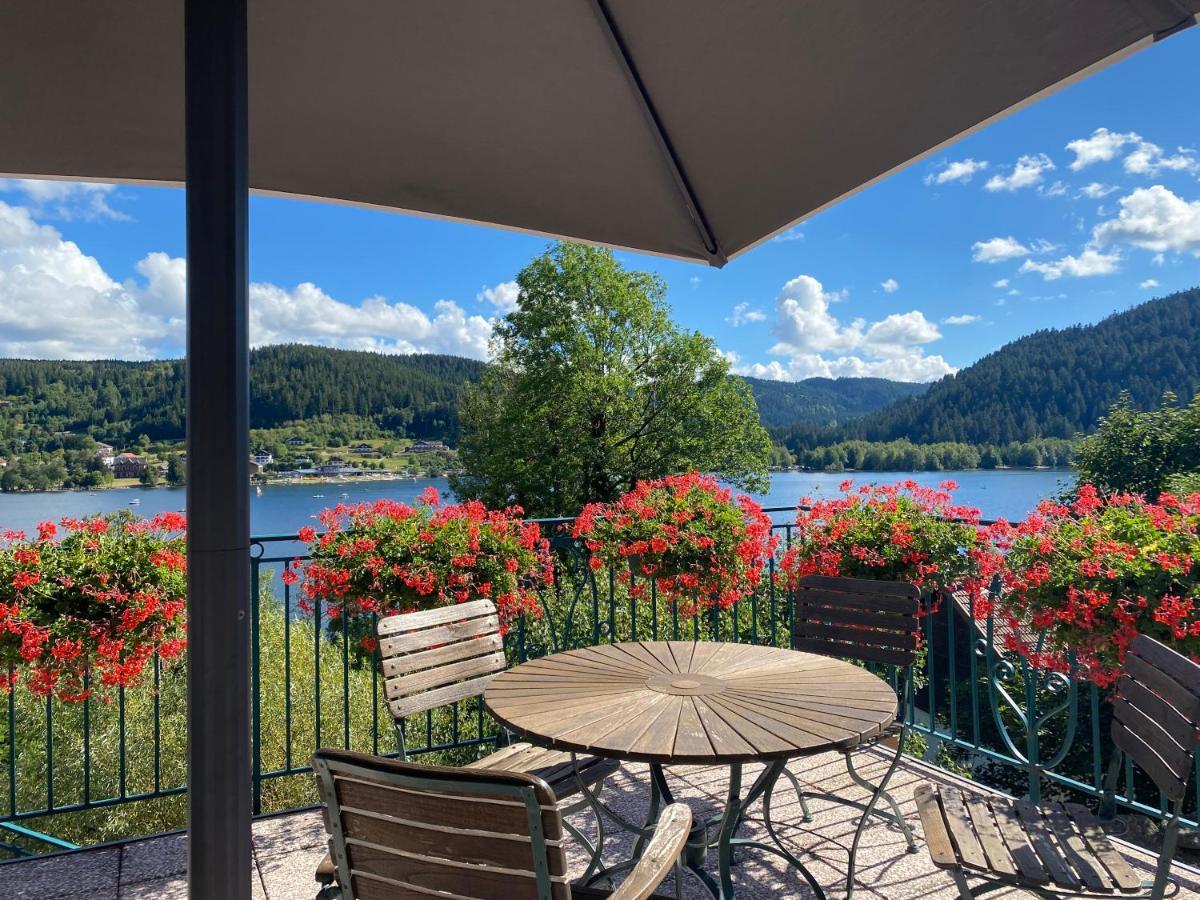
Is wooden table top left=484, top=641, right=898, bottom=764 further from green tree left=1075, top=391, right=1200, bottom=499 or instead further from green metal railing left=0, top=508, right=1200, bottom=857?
green tree left=1075, top=391, right=1200, bottom=499

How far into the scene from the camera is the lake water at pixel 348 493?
347 centimetres

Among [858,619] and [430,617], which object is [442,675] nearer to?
[430,617]

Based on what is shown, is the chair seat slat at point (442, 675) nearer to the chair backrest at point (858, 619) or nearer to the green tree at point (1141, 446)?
the chair backrest at point (858, 619)

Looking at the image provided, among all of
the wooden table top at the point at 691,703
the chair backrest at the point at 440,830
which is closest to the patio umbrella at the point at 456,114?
the chair backrest at the point at 440,830

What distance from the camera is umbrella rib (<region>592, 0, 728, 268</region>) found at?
1.98m

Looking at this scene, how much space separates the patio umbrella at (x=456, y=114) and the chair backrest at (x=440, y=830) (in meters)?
0.19

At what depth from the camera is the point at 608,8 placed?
1.93 m

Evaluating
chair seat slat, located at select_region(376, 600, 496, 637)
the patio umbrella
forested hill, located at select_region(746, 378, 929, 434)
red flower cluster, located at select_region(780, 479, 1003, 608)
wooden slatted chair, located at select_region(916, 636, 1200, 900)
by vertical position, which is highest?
forested hill, located at select_region(746, 378, 929, 434)

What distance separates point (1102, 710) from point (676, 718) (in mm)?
17614

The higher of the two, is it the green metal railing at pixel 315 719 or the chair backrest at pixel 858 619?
the chair backrest at pixel 858 619

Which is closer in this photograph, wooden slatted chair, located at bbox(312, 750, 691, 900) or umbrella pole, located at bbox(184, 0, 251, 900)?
wooden slatted chair, located at bbox(312, 750, 691, 900)

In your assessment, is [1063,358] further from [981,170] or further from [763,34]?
[981,170]

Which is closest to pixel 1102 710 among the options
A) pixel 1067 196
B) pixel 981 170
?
pixel 981 170

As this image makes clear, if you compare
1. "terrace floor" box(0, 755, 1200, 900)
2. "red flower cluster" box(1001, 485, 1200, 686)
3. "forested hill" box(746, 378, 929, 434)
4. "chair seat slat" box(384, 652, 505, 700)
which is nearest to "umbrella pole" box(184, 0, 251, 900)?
"chair seat slat" box(384, 652, 505, 700)
